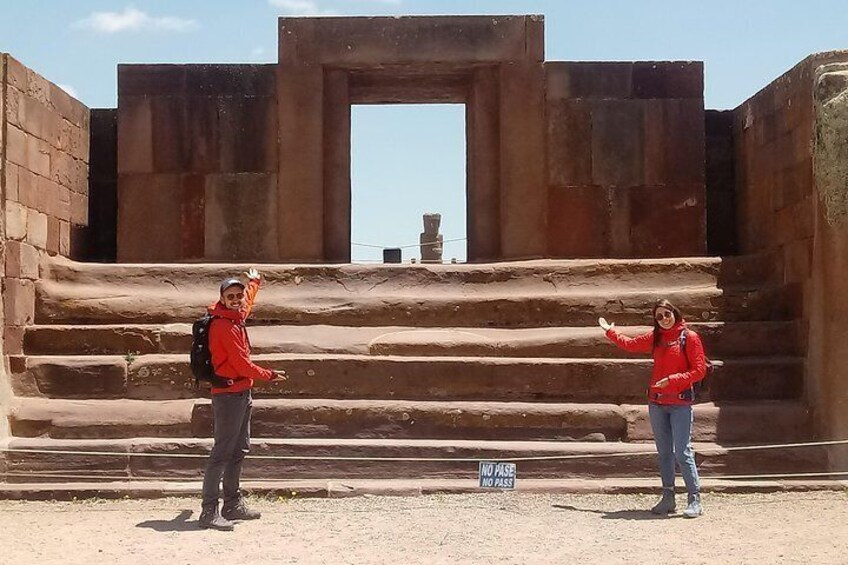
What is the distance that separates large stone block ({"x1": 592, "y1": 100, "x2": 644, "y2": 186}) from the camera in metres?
10.3

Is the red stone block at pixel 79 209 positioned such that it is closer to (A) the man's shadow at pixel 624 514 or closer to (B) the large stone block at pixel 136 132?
(B) the large stone block at pixel 136 132

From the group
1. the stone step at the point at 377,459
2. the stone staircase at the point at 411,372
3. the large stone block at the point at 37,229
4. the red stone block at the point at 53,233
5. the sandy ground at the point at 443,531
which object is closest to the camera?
the sandy ground at the point at 443,531

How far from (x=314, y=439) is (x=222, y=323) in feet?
6.38

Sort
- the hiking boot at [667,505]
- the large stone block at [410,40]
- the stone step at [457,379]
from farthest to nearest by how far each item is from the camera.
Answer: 1. the large stone block at [410,40]
2. the stone step at [457,379]
3. the hiking boot at [667,505]

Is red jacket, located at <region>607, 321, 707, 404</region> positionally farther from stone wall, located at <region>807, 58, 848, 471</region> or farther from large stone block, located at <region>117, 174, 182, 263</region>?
large stone block, located at <region>117, 174, 182, 263</region>

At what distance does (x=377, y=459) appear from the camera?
6875 mm

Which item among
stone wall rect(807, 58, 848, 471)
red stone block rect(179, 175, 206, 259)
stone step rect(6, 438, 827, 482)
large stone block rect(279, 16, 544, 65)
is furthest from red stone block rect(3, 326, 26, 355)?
stone wall rect(807, 58, 848, 471)

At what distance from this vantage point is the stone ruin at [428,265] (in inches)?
284

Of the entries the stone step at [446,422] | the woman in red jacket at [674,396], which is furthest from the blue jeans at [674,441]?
the stone step at [446,422]

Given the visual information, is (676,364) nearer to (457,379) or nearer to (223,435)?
(457,379)

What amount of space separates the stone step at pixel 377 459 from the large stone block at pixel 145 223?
A: 3707 mm

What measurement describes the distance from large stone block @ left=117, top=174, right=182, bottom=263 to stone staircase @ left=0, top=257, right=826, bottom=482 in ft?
5.47

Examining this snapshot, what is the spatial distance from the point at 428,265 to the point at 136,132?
3.96 metres

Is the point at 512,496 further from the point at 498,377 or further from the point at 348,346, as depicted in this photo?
the point at 348,346
